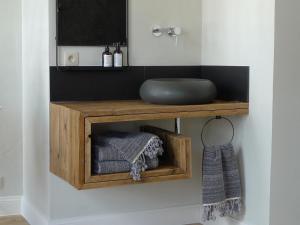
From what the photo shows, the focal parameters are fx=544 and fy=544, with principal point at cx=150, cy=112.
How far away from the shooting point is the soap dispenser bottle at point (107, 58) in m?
3.38

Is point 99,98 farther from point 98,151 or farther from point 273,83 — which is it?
point 273,83

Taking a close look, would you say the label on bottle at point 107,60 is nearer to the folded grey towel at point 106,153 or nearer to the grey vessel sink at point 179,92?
the grey vessel sink at point 179,92

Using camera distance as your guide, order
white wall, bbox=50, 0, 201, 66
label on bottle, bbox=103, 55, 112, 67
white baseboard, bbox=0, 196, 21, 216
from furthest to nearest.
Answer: white baseboard, bbox=0, 196, 21, 216 < white wall, bbox=50, 0, 201, 66 < label on bottle, bbox=103, 55, 112, 67

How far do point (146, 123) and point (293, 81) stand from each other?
1.00 m

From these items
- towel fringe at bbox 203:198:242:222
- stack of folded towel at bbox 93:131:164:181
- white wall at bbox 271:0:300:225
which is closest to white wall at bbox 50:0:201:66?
stack of folded towel at bbox 93:131:164:181

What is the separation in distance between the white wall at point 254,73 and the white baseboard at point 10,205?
1639 millimetres

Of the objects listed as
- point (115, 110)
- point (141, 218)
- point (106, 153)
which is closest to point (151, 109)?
point (115, 110)

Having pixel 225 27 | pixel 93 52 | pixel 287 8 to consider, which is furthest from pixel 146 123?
pixel 287 8

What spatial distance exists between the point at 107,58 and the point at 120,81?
19 centimetres

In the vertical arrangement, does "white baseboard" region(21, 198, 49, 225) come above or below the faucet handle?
below

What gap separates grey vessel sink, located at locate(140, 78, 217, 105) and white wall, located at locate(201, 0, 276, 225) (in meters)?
0.27

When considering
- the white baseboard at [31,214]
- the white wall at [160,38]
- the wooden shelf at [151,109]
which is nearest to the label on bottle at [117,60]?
the white wall at [160,38]

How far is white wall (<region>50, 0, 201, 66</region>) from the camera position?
348 centimetres

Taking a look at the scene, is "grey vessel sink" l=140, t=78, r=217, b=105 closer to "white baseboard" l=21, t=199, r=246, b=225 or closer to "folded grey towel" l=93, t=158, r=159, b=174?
"folded grey towel" l=93, t=158, r=159, b=174
